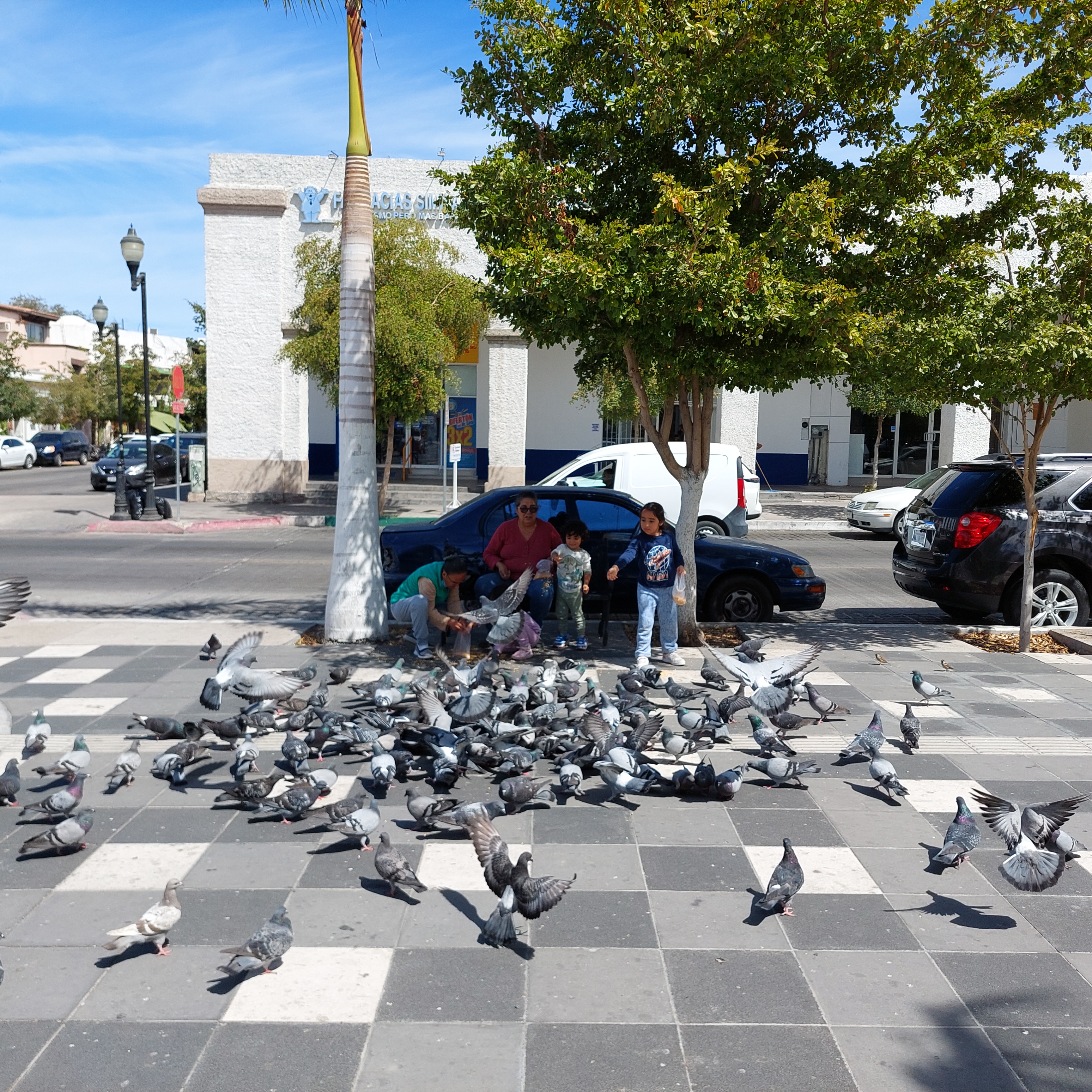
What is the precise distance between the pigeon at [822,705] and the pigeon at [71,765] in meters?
4.78

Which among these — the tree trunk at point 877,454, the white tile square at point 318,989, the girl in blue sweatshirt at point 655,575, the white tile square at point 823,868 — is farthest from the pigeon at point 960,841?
the tree trunk at point 877,454

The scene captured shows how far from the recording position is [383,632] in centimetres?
992

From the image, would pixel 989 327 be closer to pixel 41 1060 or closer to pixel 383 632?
pixel 383 632

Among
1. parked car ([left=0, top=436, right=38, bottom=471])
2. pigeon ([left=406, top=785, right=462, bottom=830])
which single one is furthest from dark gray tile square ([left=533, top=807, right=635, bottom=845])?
parked car ([left=0, top=436, right=38, bottom=471])

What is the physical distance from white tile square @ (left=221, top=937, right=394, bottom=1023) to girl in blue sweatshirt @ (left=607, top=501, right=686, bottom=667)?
16.8ft

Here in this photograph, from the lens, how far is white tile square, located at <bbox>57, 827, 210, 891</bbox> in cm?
473

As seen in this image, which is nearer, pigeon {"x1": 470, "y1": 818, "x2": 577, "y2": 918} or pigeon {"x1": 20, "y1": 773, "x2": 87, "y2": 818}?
pigeon {"x1": 470, "y1": 818, "x2": 577, "y2": 918}

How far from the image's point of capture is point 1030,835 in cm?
490

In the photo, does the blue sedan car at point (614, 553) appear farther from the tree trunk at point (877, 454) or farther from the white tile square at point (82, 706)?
the tree trunk at point (877, 454)

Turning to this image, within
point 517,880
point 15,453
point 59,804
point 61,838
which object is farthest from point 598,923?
point 15,453

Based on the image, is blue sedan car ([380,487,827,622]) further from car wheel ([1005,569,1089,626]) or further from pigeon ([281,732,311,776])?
pigeon ([281,732,311,776])

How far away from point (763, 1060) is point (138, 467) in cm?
2961

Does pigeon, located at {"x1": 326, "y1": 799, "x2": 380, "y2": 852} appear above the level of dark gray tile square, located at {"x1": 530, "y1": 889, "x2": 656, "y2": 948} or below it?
above

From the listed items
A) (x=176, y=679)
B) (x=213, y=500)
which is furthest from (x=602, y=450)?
(x=213, y=500)
